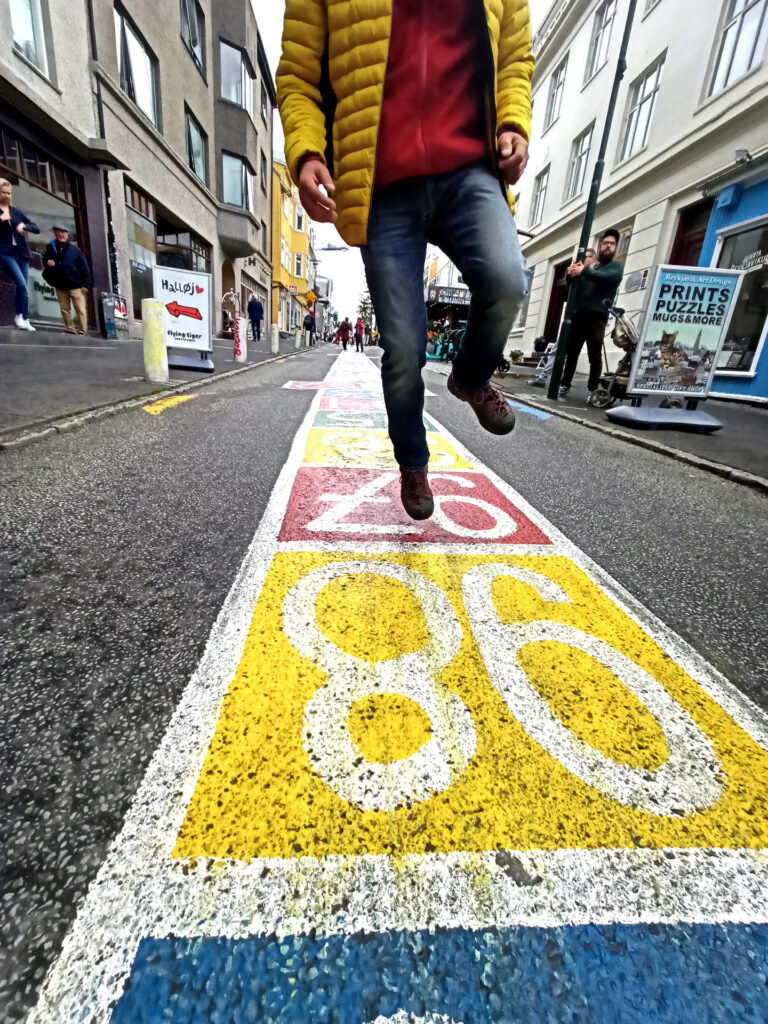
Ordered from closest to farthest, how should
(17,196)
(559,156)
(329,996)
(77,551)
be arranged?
(329,996) → (77,551) → (17,196) → (559,156)

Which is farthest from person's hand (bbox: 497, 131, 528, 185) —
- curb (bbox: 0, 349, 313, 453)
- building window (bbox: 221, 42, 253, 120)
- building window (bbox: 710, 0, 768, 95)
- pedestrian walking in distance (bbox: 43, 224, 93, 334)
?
building window (bbox: 221, 42, 253, 120)

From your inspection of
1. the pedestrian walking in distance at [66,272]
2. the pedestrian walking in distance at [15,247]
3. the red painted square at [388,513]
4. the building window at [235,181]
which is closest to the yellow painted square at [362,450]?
the red painted square at [388,513]

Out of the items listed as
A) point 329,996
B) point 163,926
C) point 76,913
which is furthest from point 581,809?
point 76,913

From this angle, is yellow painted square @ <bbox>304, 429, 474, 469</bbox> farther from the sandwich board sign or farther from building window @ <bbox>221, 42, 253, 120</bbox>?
building window @ <bbox>221, 42, 253, 120</bbox>

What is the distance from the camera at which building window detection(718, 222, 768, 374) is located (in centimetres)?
906

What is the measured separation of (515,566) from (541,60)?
88.3 feet

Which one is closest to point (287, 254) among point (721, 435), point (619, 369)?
point (619, 369)

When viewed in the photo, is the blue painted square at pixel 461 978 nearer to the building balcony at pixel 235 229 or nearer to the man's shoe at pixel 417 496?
the man's shoe at pixel 417 496

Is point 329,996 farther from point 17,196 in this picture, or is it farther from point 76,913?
point 17,196

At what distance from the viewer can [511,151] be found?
1776 millimetres

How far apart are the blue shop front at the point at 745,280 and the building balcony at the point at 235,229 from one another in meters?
17.6

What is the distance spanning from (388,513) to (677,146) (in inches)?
544

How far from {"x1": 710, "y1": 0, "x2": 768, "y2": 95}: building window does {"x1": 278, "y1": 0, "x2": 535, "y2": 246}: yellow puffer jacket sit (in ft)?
38.9

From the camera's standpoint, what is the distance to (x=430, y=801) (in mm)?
895
